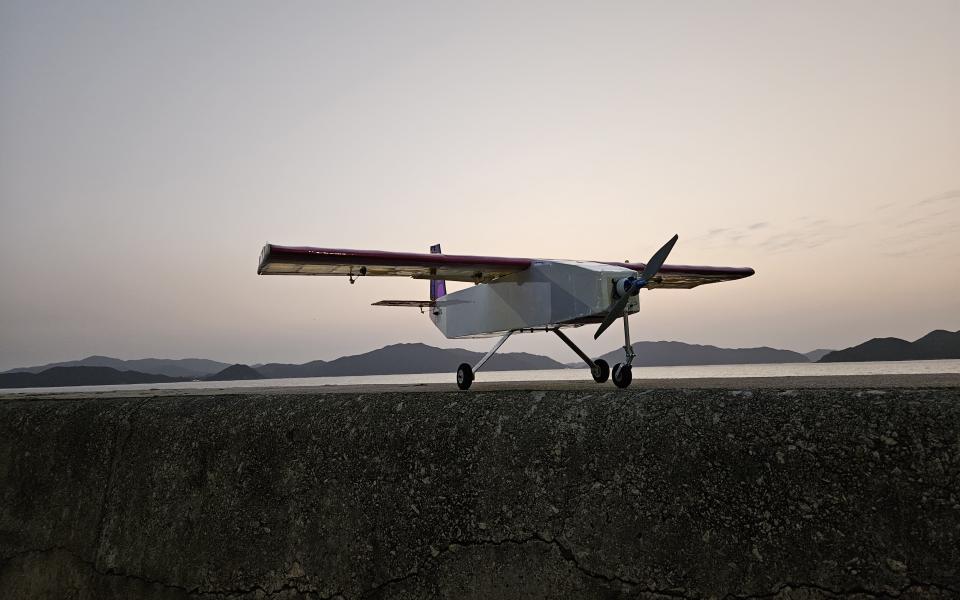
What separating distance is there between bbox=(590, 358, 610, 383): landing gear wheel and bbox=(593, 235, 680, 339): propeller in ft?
3.26

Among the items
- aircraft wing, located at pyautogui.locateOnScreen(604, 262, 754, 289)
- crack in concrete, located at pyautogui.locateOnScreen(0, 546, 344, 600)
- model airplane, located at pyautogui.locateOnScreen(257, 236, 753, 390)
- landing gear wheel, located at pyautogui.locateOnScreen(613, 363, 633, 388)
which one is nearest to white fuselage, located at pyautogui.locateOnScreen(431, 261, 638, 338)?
model airplane, located at pyautogui.locateOnScreen(257, 236, 753, 390)

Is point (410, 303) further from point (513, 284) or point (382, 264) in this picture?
point (382, 264)

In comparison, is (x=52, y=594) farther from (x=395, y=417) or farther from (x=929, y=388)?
(x=929, y=388)

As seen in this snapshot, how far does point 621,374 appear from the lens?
278 inches

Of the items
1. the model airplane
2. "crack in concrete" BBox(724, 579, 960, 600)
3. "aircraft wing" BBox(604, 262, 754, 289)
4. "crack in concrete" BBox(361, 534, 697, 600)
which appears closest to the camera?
"crack in concrete" BBox(724, 579, 960, 600)

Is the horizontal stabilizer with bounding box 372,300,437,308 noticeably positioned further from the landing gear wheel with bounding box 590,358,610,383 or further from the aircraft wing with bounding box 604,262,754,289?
the landing gear wheel with bounding box 590,358,610,383

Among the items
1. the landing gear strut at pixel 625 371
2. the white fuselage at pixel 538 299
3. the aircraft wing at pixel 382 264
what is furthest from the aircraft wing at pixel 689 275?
the landing gear strut at pixel 625 371

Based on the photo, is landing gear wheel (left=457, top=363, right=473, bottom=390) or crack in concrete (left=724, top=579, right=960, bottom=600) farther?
landing gear wheel (left=457, top=363, right=473, bottom=390)

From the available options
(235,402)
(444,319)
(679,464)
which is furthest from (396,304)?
(679,464)

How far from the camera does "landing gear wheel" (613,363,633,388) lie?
6.98m

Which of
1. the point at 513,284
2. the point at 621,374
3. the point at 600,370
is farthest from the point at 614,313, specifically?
the point at 513,284

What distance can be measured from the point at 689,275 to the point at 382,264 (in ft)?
23.6

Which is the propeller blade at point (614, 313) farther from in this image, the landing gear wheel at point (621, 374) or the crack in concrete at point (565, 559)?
Answer: the crack in concrete at point (565, 559)

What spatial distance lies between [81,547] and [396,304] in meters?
9.99
